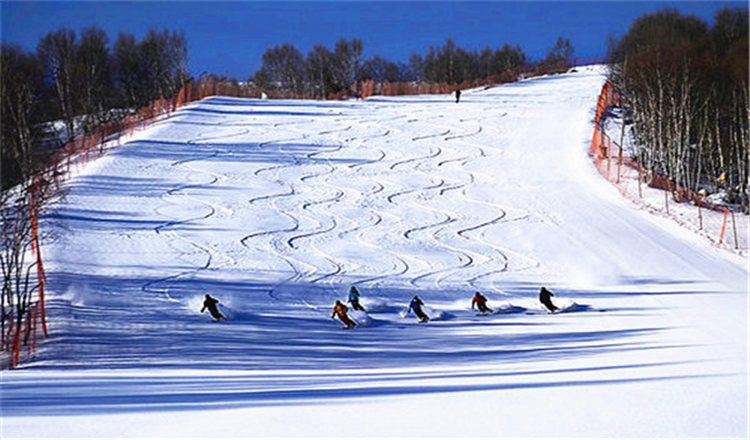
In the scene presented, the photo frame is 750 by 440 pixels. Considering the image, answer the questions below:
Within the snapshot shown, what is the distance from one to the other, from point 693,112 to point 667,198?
9.04 m

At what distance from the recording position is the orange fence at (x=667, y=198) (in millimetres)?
25095

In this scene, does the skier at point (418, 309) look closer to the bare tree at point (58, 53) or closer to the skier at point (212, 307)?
the skier at point (212, 307)

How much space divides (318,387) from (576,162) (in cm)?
2713

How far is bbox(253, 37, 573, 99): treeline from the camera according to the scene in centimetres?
8875

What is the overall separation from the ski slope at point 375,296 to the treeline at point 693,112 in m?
3.85

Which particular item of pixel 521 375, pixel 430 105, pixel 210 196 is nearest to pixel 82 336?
pixel 521 375

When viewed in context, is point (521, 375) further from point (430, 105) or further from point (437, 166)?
point (430, 105)

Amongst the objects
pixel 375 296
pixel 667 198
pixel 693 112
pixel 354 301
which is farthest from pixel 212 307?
pixel 693 112

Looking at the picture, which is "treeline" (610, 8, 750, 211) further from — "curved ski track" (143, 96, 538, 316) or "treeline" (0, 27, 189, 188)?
"treeline" (0, 27, 189, 188)

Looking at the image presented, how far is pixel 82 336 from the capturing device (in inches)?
619

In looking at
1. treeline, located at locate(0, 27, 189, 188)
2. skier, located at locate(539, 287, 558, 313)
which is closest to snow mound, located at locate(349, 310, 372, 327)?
skier, located at locate(539, 287, 558, 313)

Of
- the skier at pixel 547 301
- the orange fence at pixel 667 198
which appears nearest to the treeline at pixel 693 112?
the orange fence at pixel 667 198

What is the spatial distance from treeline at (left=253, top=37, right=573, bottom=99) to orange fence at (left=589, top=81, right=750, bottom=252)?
39605mm

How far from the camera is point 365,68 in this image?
11100 centimetres
